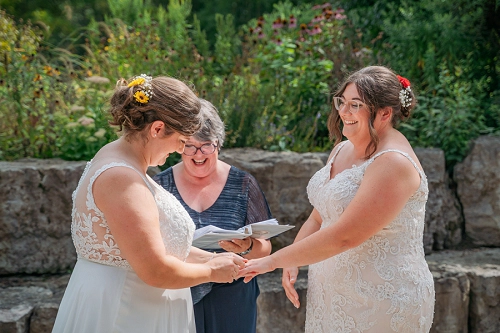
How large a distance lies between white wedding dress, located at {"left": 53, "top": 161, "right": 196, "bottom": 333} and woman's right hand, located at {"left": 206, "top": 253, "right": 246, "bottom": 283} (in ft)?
0.53

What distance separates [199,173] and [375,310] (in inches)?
45.7

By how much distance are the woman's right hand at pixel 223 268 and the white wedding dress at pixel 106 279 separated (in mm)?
161

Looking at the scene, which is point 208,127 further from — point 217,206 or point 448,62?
point 448,62

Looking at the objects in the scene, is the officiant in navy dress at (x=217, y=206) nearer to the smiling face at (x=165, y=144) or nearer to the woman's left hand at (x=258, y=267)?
the woman's left hand at (x=258, y=267)

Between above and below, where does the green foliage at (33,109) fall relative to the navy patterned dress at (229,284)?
above

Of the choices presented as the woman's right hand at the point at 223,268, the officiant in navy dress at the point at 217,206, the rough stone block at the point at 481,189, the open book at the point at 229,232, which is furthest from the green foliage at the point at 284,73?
the woman's right hand at the point at 223,268

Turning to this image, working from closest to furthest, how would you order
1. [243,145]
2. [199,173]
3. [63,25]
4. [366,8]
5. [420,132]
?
1. [199,173]
2. [243,145]
3. [420,132]
4. [366,8]
5. [63,25]

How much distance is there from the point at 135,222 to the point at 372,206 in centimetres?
105

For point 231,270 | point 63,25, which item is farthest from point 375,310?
point 63,25

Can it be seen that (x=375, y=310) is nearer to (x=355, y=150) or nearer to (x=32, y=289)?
(x=355, y=150)

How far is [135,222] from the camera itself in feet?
7.80

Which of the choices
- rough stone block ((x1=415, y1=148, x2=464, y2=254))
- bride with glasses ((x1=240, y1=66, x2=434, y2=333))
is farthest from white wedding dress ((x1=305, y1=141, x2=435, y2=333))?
rough stone block ((x1=415, y1=148, x2=464, y2=254))

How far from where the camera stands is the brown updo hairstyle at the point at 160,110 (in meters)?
2.52

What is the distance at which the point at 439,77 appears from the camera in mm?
6023
